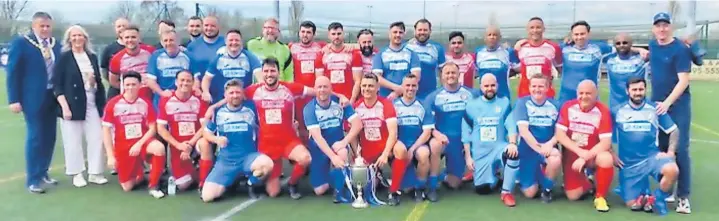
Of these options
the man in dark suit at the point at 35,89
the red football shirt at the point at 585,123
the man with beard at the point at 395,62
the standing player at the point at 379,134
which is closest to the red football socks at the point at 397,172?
the standing player at the point at 379,134

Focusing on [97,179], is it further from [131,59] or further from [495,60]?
[495,60]

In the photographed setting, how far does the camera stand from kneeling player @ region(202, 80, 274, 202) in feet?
19.0

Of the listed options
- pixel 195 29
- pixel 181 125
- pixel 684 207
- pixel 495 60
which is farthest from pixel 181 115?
pixel 684 207

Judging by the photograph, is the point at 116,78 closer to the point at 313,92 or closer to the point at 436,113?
the point at 313,92

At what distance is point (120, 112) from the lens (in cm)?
620

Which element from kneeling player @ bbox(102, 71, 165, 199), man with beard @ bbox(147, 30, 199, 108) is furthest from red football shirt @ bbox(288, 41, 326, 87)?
kneeling player @ bbox(102, 71, 165, 199)

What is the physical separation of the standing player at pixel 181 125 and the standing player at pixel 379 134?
57.5 inches

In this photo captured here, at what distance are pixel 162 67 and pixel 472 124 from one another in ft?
9.59

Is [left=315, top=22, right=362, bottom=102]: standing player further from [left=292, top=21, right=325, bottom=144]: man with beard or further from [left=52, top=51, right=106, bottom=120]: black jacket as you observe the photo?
[left=52, top=51, right=106, bottom=120]: black jacket

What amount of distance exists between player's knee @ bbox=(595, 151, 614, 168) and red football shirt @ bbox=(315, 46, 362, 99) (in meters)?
2.52

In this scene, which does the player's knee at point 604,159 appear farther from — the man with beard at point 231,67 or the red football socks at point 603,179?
the man with beard at point 231,67

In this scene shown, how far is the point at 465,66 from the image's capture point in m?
7.17

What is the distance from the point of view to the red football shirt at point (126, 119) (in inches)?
244

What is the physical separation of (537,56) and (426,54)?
1.09m
